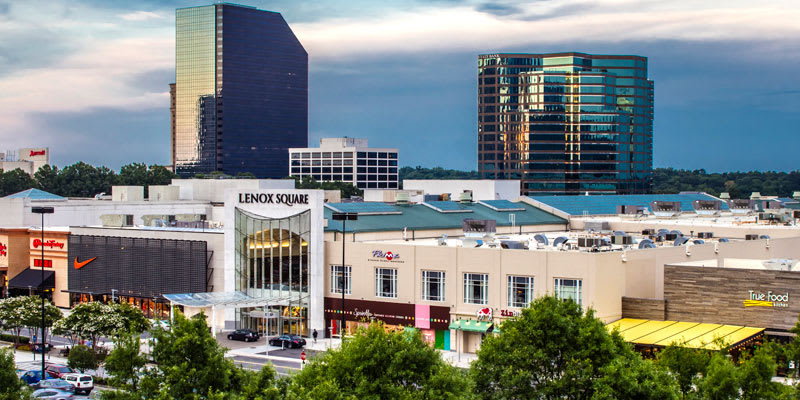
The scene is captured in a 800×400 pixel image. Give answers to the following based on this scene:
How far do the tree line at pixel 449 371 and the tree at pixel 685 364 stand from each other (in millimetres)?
144

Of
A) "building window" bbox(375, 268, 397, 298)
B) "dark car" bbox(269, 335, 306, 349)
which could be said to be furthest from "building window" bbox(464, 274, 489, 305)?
"dark car" bbox(269, 335, 306, 349)

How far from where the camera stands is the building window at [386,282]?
3135 inches

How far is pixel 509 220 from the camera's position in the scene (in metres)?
106

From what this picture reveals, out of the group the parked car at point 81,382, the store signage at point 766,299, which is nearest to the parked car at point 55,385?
the parked car at point 81,382

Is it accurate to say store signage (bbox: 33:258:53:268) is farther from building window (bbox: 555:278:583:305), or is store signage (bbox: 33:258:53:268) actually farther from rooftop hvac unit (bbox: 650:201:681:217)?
rooftop hvac unit (bbox: 650:201:681:217)

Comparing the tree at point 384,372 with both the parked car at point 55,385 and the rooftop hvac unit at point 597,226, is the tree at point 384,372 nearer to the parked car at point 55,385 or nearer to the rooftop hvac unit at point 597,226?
the parked car at point 55,385

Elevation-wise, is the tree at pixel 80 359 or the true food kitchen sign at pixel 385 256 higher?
the true food kitchen sign at pixel 385 256

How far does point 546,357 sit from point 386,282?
34.2 m

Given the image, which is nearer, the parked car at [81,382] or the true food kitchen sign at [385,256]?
the parked car at [81,382]

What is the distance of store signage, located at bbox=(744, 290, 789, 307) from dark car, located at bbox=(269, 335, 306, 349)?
34.8 metres

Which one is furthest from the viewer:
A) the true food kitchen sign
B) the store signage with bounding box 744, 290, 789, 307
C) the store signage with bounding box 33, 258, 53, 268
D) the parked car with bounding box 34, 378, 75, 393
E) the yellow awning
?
the store signage with bounding box 33, 258, 53, 268

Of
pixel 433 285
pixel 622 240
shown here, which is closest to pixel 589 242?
pixel 622 240

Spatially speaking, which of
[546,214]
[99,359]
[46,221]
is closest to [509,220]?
[546,214]

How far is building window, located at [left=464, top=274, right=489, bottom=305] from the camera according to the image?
74.9 m
